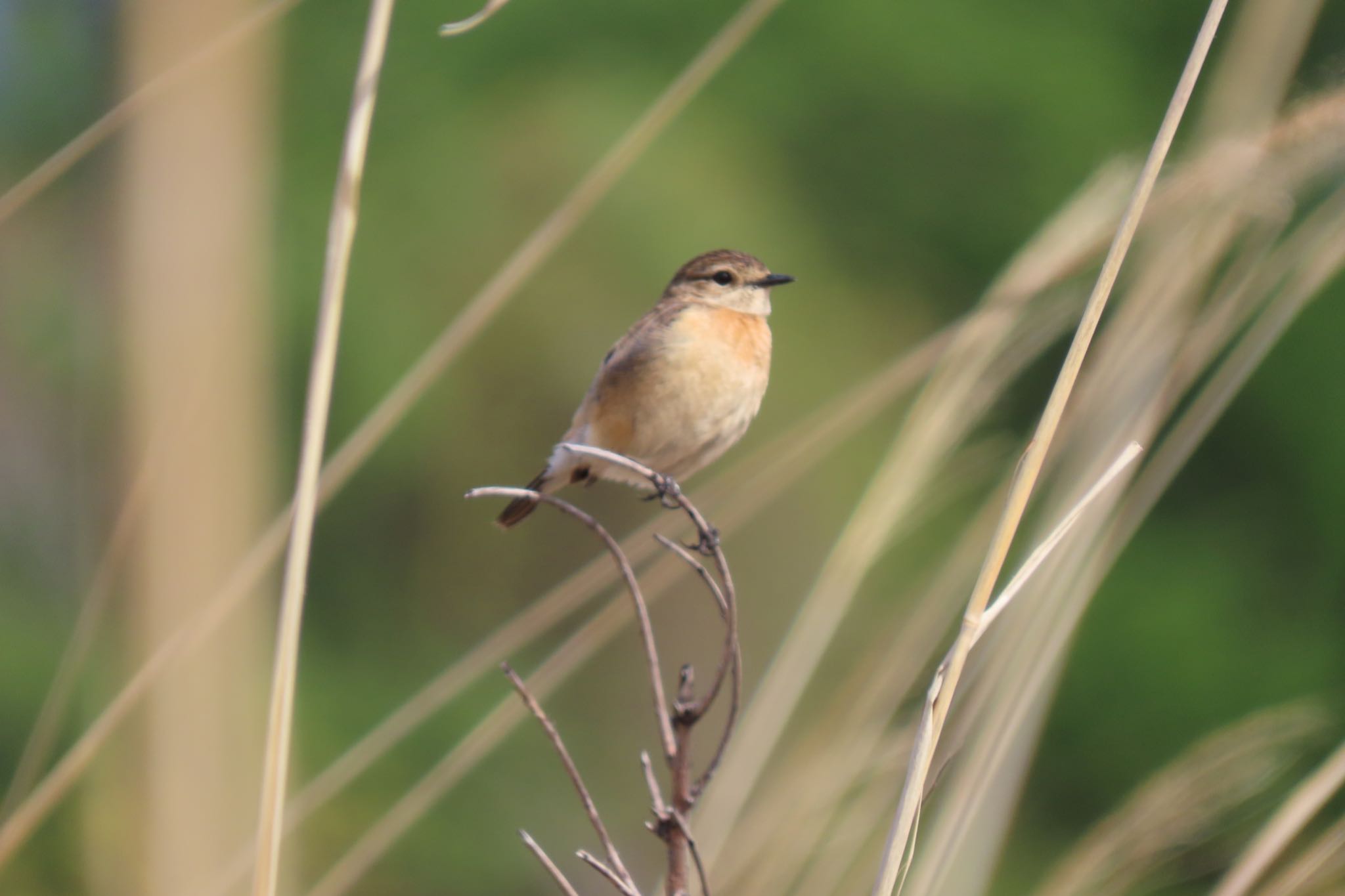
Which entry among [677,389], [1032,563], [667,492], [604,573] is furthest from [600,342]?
[1032,563]

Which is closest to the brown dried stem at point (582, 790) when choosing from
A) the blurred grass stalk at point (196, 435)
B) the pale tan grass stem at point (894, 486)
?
the pale tan grass stem at point (894, 486)

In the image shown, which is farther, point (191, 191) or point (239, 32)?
point (191, 191)

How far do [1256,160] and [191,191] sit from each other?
4.62 meters

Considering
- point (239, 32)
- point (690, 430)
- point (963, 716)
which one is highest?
point (239, 32)

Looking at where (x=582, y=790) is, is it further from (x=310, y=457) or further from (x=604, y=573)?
(x=604, y=573)

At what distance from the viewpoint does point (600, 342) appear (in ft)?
21.5

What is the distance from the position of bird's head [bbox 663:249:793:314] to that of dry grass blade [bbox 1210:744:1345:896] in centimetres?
189

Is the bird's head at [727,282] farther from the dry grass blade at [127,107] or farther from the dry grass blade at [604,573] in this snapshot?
the dry grass blade at [127,107]

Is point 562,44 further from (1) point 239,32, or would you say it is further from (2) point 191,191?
(1) point 239,32

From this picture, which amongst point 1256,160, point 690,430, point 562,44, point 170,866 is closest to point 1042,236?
point 1256,160

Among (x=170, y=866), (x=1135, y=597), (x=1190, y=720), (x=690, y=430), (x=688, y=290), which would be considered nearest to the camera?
(x=690, y=430)

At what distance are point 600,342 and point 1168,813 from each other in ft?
16.6

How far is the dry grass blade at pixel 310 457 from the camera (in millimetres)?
1094

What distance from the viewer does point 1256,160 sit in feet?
4.84
